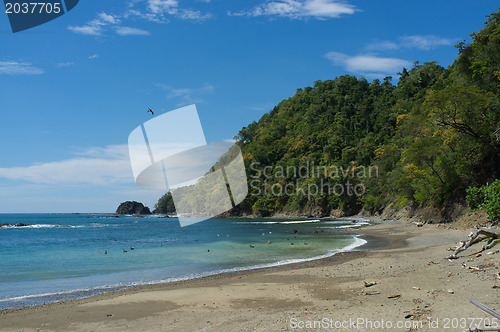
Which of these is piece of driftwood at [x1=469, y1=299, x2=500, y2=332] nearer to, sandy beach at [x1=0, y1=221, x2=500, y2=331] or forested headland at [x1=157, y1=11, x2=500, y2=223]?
sandy beach at [x1=0, y1=221, x2=500, y2=331]

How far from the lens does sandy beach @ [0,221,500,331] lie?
6441 mm

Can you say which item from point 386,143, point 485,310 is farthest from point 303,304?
point 386,143

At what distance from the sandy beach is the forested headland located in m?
8.24

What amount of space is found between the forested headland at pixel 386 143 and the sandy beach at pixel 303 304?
27.0 feet

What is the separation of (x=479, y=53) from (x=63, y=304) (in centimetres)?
3754

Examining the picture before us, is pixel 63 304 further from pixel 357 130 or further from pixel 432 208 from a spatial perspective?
pixel 357 130

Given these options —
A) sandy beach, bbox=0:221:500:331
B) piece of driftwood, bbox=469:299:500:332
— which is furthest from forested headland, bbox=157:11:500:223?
piece of driftwood, bbox=469:299:500:332

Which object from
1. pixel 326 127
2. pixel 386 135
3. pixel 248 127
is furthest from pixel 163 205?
pixel 386 135

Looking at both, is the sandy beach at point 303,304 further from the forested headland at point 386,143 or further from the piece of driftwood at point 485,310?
the forested headland at point 386,143

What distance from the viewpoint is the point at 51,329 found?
7.82 meters

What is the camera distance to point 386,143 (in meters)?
81.6

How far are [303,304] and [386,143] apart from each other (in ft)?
262

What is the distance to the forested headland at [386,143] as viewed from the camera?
90.1ft

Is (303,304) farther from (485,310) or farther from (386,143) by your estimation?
(386,143)
